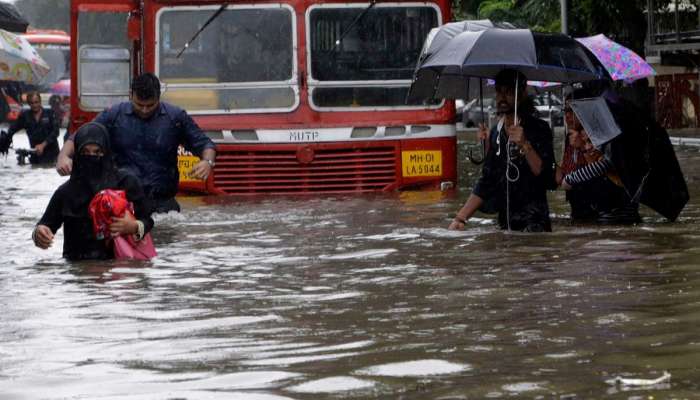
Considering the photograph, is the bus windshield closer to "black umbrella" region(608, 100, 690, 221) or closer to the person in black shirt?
the person in black shirt

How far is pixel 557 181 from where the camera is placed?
13.0 metres

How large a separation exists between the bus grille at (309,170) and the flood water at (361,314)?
11.1 ft

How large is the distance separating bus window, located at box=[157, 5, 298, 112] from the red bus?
10mm

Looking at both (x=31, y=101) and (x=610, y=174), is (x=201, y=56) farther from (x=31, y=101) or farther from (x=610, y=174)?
(x=31, y=101)

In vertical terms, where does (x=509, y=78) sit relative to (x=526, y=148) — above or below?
above

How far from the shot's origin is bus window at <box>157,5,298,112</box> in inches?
700

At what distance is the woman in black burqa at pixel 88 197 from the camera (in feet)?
37.3

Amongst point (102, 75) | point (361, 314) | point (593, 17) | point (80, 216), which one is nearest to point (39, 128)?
point (102, 75)

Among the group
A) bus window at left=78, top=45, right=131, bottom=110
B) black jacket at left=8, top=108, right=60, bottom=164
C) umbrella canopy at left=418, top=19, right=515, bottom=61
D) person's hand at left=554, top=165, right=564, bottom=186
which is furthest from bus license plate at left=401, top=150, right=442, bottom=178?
black jacket at left=8, top=108, right=60, bottom=164

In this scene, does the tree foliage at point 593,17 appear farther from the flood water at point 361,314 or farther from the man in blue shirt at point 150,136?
the man in blue shirt at point 150,136

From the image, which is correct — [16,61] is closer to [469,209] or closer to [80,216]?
[469,209]

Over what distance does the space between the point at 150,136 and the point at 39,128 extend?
18087mm

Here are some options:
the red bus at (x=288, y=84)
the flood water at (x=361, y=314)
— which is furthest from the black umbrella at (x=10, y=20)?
the flood water at (x=361, y=314)

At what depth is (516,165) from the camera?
12.3 metres
